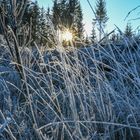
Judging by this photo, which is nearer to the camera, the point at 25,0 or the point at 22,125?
the point at 22,125

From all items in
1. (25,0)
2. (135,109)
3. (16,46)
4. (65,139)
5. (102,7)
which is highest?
(102,7)

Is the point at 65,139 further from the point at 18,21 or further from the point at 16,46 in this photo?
the point at 18,21

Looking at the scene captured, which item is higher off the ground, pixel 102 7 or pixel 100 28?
pixel 102 7

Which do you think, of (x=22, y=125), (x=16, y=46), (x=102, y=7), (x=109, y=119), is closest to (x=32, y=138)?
(x=22, y=125)

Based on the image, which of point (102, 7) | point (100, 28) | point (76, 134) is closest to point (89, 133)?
point (76, 134)

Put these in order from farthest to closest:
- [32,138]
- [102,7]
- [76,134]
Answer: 1. [102,7]
2. [32,138]
3. [76,134]

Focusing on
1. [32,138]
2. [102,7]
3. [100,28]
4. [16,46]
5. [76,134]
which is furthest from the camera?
[102,7]

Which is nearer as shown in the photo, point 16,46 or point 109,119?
point 109,119

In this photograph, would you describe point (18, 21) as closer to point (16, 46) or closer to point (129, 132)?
point (16, 46)

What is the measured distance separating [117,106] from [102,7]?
61.2m

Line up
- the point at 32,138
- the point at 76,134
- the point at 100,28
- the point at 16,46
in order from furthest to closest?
the point at 16,46 → the point at 100,28 → the point at 32,138 → the point at 76,134

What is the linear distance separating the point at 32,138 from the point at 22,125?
0.10 m

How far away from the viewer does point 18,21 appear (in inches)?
151

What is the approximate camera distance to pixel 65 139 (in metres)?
2.58
